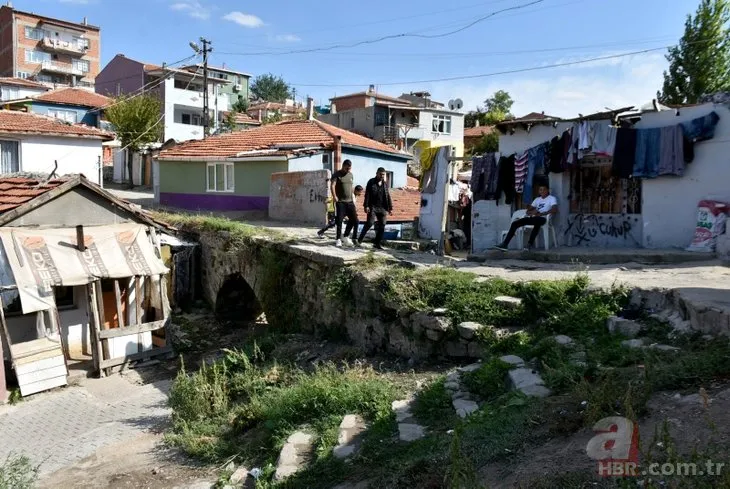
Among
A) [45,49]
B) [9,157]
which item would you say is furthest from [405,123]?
[45,49]

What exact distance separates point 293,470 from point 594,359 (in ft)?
9.69

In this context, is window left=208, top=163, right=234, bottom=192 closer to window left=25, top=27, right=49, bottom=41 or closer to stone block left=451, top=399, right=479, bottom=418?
stone block left=451, top=399, right=479, bottom=418

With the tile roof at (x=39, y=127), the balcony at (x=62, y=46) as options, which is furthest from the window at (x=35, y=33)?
the tile roof at (x=39, y=127)

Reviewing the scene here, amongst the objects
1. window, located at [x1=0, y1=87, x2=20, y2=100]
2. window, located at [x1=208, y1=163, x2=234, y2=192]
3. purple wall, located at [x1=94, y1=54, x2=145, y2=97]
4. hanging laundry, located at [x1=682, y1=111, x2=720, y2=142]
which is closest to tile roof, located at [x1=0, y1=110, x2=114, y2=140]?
window, located at [x1=208, y1=163, x2=234, y2=192]

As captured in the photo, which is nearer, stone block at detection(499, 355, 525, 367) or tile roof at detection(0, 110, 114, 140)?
stone block at detection(499, 355, 525, 367)

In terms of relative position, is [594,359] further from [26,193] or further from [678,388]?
[26,193]

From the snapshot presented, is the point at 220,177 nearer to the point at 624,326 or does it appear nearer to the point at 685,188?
the point at 685,188

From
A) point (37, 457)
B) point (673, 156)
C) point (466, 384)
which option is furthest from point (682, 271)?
point (37, 457)

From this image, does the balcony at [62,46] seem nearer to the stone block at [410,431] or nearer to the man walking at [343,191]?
the man walking at [343,191]

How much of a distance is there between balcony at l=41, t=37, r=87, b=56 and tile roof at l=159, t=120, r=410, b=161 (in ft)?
131

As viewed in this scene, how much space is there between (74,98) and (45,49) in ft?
77.9

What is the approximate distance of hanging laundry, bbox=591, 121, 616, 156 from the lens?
33.0 feet

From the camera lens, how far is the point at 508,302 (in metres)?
6.91

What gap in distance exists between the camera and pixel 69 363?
38.4 feet
